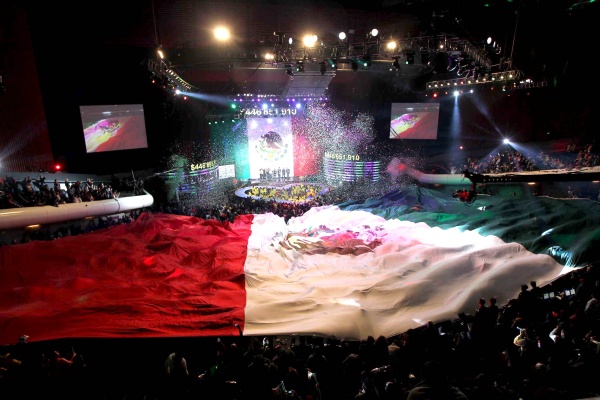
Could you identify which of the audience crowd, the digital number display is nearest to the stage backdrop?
the digital number display

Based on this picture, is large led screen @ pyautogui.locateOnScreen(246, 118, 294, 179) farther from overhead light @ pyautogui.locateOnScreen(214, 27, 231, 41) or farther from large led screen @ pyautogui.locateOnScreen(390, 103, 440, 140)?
overhead light @ pyautogui.locateOnScreen(214, 27, 231, 41)

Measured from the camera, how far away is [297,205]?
12.8 m

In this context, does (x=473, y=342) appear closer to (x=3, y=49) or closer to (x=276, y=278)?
(x=276, y=278)

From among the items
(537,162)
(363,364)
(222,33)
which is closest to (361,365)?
(363,364)

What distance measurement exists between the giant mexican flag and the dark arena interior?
5 cm

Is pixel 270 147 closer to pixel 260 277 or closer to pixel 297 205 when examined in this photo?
pixel 297 205

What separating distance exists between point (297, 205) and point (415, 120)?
38.2 ft

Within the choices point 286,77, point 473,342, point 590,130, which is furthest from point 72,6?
point 590,130

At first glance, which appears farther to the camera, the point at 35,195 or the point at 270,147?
the point at 270,147

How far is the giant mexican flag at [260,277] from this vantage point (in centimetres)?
540

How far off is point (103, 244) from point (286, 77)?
14443 mm

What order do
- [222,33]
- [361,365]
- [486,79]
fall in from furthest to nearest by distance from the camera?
1. [486,79]
2. [222,33]
3. [361,365]

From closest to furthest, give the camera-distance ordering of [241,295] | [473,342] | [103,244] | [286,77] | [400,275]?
[473,342], [241,295], [400,275], [103,244], [286,77]

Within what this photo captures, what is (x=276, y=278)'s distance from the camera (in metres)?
7.33
